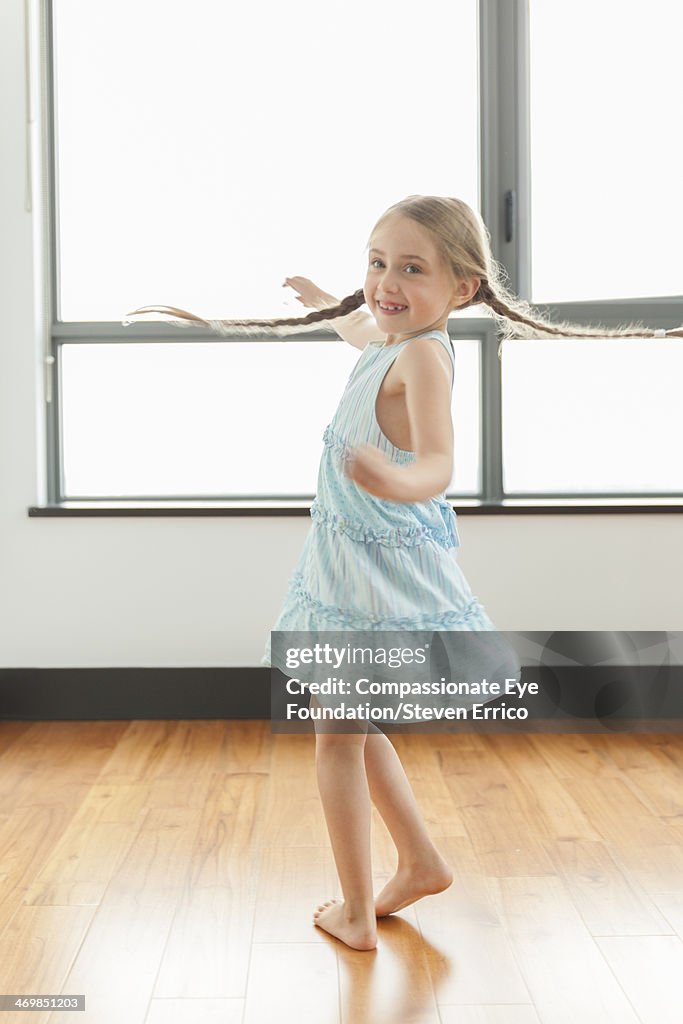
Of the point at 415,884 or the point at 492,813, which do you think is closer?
the point at 415,884

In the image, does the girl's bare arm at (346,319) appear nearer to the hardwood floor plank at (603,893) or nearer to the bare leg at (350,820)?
the bare leg at (350,820)

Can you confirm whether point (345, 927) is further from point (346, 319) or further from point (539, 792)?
point (346, 319)

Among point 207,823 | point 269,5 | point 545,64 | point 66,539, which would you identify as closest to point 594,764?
point 207,823

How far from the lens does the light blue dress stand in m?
1.49

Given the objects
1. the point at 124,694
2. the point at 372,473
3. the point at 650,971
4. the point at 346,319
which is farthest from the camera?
the point at 124,694

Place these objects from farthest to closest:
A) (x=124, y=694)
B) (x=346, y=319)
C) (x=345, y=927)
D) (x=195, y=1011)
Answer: (x=124, y=694) < (x=346, y=319) < (x=345, y=927) < (x=195, y=1011)

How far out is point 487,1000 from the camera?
138cm

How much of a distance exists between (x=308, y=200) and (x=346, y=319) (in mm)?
1093

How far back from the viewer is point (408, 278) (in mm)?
1490

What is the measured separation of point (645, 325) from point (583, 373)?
20 centimetres

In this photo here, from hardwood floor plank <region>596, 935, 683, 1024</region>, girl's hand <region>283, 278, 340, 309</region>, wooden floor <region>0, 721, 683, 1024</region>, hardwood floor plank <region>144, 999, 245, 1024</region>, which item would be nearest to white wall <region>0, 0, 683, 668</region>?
wooden floor <region>0, 721, 683, 1024</region>

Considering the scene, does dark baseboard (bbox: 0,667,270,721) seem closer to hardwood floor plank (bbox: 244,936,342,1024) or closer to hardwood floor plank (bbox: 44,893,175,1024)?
hardwood floor plank (bbox: 44,893,175,1024)

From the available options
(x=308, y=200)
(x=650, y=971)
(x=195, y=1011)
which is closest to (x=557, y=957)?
(x=650, y=971)

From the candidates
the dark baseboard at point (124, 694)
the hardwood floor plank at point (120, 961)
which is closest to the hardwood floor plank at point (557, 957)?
the hardwood floor plank at point (120, 961)
